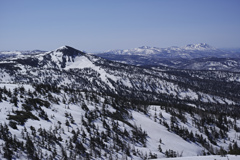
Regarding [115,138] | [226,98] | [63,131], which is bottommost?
[226,98]

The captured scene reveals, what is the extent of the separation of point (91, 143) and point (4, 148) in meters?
7.12

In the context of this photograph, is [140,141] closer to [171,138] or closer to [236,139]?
[171,138]

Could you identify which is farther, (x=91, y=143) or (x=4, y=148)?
(x=91, y=143)

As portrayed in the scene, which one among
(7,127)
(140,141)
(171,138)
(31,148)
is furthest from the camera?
(171,138)

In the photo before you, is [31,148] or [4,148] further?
[31,148]

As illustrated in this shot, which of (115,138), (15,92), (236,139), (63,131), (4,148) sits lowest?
(236,139)

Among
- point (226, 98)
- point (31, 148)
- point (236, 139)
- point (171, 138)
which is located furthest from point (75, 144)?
point (226, 98)

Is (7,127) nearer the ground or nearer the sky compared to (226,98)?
nearer the sky

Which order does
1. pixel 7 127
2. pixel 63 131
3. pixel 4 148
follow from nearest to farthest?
1. pixel 4 148
2. pixel 7 127
3. pixel 63 131

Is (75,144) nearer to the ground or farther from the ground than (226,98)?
farther from the ground

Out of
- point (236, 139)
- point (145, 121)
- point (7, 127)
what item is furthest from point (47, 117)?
point (236, 139)

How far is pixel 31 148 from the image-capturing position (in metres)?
12.7

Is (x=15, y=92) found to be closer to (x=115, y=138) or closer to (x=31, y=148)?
(x=31, y=148)

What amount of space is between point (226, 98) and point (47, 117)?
213 meters
